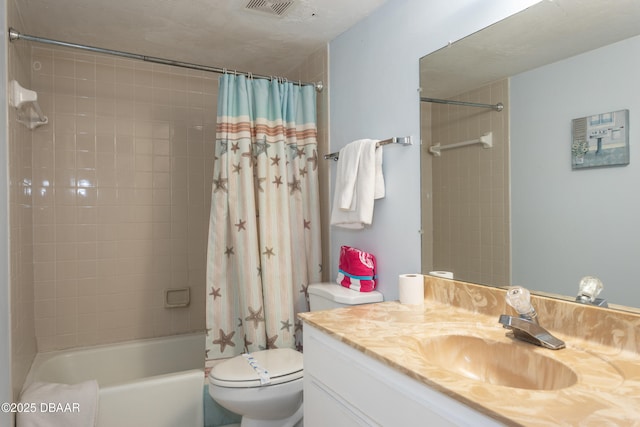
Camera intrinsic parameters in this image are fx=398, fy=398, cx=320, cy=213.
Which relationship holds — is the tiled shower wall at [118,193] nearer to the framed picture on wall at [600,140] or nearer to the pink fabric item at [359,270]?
the pink fabric item at [359,270]

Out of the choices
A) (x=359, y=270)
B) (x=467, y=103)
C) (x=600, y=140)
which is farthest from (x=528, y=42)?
(x=359, y=270)

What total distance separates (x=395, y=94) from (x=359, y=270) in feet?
2.79

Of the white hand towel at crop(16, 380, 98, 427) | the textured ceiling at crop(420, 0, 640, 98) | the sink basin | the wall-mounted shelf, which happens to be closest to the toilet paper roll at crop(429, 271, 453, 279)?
the sink basin

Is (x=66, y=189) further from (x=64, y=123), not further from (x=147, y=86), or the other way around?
(x=147, y=86)

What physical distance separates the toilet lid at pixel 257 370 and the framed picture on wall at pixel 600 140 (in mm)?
1366

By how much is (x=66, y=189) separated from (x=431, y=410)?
98.6 inches

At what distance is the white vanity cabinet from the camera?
2.83ft

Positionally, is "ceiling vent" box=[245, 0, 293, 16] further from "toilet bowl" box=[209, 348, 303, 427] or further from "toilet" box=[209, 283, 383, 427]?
"toilet bowl" box=[209, 348, 303, 427]

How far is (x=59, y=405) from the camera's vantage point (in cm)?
170

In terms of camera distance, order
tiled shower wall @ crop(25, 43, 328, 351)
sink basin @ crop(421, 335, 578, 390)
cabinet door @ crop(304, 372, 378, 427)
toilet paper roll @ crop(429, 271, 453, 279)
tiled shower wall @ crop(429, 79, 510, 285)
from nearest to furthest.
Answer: sink basin @ crop(421, 335, 578, 390), cabinet door @ crop(304, 372, 378, 427), tiled shower wall @ crop(429, 79, 510, 285), toilet paper roll @ crop(429, 271, 453, 279), tiled shower wall @ crop(25, 43, 328, 351)

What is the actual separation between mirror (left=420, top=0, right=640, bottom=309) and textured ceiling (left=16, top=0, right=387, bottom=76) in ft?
2.30

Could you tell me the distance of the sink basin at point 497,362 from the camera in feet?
3.32

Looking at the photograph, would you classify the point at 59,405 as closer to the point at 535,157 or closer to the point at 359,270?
the point at 359,270

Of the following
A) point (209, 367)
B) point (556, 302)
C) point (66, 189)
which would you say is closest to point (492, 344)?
point (556, 302)
